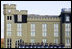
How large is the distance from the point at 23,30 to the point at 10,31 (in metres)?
1.46

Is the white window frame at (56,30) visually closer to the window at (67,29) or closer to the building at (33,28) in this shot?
the building at (33,28)

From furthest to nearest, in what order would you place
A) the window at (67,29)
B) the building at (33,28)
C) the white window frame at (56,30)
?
the white window frame at (56,30) < the building at (33,28) < the window at (67,29)

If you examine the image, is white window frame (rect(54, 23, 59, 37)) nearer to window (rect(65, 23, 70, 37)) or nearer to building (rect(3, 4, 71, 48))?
building (rect(3, 4, 71, 48))

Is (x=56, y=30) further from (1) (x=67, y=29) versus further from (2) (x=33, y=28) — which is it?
(2) (x=33, y=28)

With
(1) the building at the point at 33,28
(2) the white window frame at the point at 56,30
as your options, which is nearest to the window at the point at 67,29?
(1) the building at the point at 33,28

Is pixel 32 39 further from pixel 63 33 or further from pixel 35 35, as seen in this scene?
pixel 63 33

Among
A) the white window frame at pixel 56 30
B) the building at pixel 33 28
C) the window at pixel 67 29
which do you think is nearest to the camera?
the window at pixel 67 29

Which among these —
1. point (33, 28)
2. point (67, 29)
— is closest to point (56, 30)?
point (67, 29)

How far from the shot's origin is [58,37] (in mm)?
21984

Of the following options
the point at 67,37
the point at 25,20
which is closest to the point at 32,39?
the point at 25,20

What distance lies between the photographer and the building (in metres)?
21.4

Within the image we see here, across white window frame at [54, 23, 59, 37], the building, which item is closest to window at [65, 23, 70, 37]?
the building

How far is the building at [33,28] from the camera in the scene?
2144 cm

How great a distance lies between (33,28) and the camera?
22516mm
